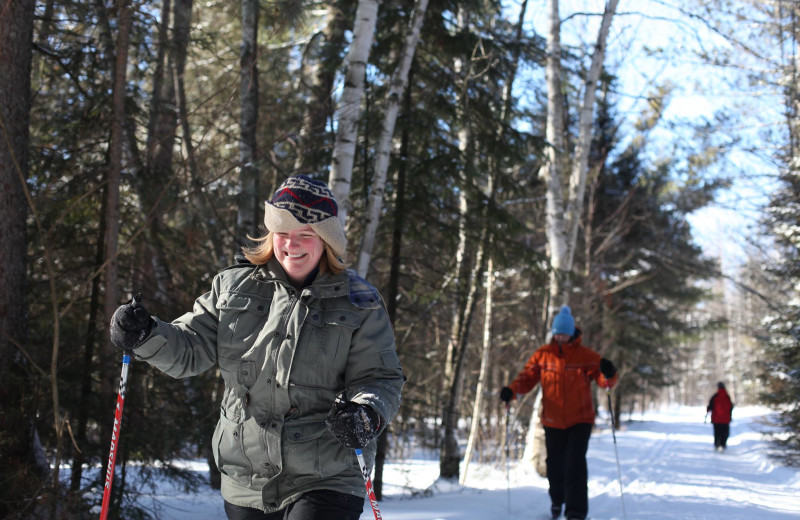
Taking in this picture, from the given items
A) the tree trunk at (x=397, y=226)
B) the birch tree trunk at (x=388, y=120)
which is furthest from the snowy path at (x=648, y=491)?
the birch tree trunk at (x=388, y=120)

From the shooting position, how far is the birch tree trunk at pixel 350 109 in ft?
21.5

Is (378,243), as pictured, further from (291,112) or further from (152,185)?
(152,185)

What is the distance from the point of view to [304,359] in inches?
102

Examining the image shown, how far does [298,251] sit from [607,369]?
4764mm

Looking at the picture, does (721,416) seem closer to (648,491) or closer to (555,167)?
(648,491)

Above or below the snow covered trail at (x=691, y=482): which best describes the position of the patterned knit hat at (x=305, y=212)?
above

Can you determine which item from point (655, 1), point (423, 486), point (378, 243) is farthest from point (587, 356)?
point (655, 1)

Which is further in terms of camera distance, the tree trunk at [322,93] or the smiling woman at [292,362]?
the tree trunk at [322,93]

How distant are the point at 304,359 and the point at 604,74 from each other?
38.5 ft

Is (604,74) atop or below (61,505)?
atop

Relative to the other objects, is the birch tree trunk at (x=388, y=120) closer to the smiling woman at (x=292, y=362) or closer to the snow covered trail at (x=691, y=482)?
the snow covered trail at (x=691, y=482)

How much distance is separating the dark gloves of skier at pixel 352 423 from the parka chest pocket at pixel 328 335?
21cm

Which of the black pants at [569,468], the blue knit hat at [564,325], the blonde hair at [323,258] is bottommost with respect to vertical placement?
the black pants at [569,468]

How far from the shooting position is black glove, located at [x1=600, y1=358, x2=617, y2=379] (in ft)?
21.9
